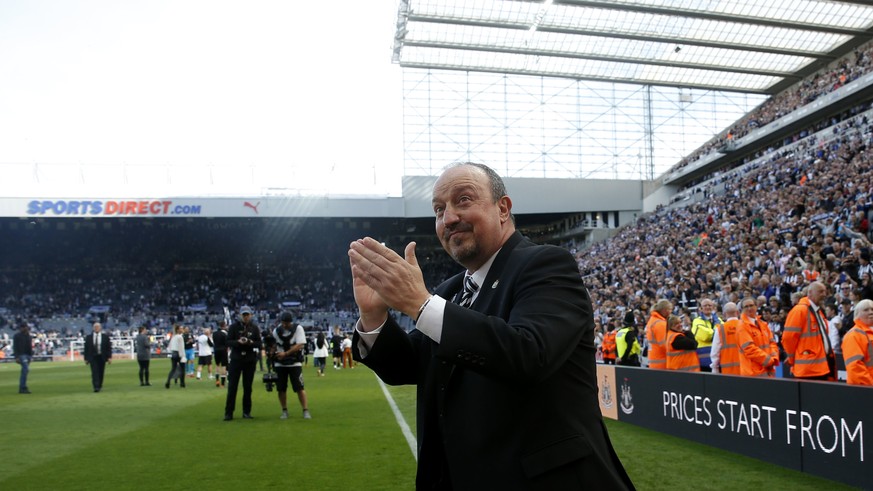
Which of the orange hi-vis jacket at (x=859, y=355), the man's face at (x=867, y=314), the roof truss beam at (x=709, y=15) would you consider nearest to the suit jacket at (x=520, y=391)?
the orange hi-vis jacket at (x=859, y=355)

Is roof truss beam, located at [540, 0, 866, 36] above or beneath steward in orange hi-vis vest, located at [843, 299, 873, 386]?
above

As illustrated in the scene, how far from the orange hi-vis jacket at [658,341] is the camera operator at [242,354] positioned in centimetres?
649

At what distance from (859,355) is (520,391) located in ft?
22.0

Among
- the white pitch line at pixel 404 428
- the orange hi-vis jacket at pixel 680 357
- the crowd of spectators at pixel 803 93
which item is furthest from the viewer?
the crowd of spectators at pixel 803 93

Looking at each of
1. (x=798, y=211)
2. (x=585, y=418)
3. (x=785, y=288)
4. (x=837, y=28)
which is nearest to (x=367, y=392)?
(x=785, y=288)

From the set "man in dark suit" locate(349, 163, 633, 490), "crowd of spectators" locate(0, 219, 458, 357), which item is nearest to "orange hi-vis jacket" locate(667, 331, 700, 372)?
"man in dark suit" locate(349, 163, 633, 490)

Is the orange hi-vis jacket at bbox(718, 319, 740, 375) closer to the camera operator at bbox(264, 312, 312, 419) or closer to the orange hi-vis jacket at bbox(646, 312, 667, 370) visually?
the orange hi-vis jacket at bbox(646, 312, 667, 370)

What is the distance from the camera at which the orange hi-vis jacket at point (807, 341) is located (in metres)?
8.19

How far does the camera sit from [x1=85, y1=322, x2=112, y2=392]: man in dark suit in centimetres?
→ 1862

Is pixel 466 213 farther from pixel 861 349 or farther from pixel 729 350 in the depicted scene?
pixel 729 350

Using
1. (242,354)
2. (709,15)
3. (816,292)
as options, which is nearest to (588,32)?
(709,15)

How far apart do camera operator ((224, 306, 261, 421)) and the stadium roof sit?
2567 centimetres

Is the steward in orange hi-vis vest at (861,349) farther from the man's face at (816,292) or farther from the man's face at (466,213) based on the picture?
the man's face at (466,213)

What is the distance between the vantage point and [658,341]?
11.3 m
